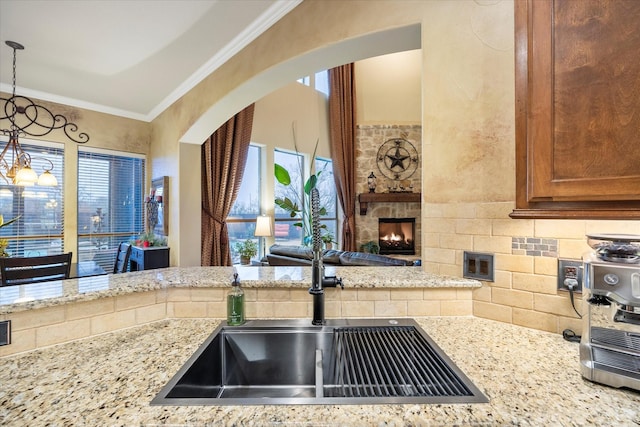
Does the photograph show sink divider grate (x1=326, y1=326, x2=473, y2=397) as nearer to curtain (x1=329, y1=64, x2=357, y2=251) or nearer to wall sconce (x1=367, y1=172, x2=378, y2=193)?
curtain (x1=329, y1=64, x2=357, y2=251)

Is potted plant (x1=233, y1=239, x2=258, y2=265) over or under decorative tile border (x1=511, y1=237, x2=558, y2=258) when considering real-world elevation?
under

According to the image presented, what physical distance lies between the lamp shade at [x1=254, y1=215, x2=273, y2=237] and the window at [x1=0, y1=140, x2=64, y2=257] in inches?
97.7

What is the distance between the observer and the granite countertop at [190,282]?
1005 millimetres

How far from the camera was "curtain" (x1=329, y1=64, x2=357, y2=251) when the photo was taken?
20.7 ft

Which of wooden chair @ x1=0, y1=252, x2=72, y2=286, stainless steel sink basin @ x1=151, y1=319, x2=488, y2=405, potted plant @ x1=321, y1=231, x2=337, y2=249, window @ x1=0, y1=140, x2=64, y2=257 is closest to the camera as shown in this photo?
stainless steel sink basin @ x1=151, y1=319, x2=488, y2=405

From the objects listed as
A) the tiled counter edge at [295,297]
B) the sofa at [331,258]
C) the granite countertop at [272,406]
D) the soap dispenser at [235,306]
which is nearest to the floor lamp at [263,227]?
the sofa at [331,258]

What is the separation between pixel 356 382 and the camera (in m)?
0.87

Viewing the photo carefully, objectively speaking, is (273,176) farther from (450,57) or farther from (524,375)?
(524,375)

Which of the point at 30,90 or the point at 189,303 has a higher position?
the point at 30,90

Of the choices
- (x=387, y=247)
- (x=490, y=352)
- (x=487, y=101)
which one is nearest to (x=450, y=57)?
(x=487, y=101)

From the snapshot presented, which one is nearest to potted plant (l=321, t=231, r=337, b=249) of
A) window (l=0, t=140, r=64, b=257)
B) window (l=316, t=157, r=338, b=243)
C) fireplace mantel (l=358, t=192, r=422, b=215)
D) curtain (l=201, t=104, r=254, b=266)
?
window (l=316, t=157, r=338, b=243)

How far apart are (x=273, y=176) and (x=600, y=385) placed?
4.94 m

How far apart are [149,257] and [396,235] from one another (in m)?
4.57

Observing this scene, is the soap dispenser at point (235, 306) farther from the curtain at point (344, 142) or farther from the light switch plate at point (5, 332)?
the curtain at point (344, 142)
